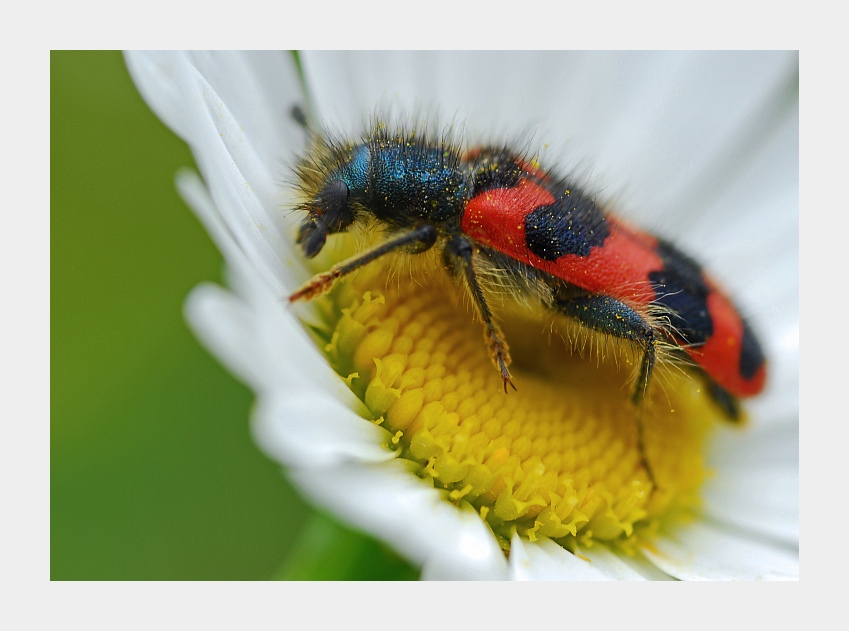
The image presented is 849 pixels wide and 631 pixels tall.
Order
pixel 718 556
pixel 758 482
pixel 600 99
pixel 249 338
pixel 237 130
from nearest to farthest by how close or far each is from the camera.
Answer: pixel 249 338, pixel 237 130, pixel 718 556, pixel 758 482, pixel 600 99

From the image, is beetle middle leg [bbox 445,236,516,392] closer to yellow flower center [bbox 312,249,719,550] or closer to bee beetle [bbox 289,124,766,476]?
bee beetle [bbox 289,124,766,476]

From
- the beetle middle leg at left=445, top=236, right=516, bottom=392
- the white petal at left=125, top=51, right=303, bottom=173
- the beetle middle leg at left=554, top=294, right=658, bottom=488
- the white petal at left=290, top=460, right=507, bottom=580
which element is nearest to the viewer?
the white petal at left=290, top=460, right=507, bottom=580

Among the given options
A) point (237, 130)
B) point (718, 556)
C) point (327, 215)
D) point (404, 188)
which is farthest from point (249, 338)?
point (718, 556)

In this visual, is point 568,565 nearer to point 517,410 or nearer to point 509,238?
point 517,410

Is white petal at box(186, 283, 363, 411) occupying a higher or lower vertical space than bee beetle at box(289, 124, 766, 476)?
lower

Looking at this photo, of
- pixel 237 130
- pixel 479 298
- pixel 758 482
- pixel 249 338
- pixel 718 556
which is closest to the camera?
pixel 249 338

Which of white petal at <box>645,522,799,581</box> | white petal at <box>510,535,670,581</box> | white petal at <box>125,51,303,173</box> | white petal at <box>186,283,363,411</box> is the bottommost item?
white petal at <box>645,522,799,581</box>

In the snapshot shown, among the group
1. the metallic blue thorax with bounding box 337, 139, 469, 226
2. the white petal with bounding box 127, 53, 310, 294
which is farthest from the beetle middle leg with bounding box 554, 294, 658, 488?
the white petal with bounding box 127, 53, 310, 294
